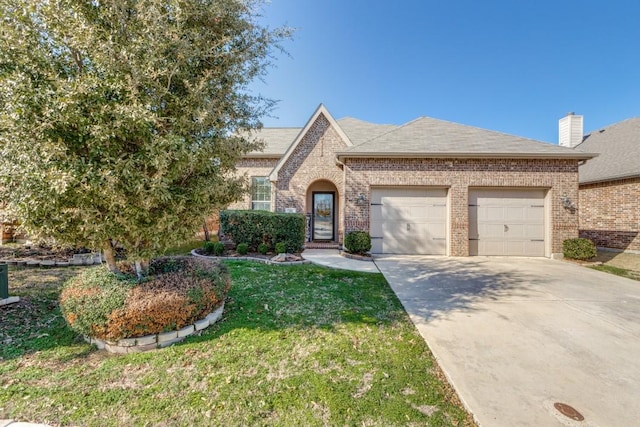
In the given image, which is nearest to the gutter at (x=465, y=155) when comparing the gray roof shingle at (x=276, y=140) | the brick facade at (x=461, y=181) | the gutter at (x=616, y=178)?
the brick facade at (x=461, y=181)

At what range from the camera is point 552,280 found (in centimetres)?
635

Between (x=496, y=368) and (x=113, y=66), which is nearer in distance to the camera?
(x=496, y=368)

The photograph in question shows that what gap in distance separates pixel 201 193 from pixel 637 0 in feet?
49.3

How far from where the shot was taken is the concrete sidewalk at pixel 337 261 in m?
7.24

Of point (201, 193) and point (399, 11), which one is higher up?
point (399, 11)

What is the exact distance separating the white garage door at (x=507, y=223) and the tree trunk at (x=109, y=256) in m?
10.4

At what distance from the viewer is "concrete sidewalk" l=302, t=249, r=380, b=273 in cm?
724

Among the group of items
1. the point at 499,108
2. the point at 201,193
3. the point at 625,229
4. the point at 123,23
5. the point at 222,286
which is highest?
the point at 499,108

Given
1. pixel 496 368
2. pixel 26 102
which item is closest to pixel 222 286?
pixel 26 102

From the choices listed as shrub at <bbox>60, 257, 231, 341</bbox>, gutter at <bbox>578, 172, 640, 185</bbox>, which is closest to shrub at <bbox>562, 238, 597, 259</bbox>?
gutter at <bbox>578, 172, 640, 185</bbox>

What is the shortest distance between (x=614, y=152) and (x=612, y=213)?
354cm

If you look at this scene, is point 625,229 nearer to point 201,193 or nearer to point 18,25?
point 201,193

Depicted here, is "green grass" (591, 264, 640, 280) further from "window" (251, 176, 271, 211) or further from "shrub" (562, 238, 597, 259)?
"window" (251, 176, 271, 211)

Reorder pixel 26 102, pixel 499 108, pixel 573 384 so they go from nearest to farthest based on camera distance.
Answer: pixel 573 384, pixel 26 102, pixel 499 108
